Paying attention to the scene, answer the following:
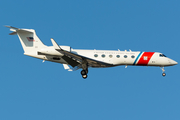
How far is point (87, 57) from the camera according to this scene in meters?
28.3

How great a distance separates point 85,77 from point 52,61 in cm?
399

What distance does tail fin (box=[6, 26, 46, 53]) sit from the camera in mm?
29266

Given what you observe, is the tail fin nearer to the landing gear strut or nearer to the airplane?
the airplane

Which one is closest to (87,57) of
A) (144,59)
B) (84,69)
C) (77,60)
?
(77,60)

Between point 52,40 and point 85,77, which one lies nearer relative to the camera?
point 52,40

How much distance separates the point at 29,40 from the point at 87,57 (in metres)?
6.60

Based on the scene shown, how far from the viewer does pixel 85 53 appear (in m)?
29.7

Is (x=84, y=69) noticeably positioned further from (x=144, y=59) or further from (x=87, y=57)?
(x=144, y=59)

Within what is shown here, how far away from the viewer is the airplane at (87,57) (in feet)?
94.5

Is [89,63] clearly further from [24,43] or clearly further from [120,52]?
[24,43]

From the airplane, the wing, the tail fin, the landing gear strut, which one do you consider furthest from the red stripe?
the tail fin

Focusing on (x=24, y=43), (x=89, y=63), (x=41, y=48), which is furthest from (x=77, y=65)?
(x=24, y=43)

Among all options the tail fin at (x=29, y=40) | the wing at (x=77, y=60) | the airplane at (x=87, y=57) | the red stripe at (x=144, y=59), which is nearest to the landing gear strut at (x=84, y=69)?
the airplane at (x=87, y=57)

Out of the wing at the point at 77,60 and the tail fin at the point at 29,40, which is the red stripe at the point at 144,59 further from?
the tail fin at the point at 29,40
